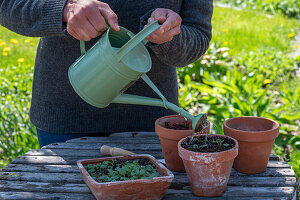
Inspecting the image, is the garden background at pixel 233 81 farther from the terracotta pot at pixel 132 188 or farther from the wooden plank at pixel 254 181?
the terracotta pot at pixel 132 188

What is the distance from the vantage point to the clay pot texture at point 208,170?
3.80 feet

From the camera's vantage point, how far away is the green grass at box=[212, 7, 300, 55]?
4441 millimetres

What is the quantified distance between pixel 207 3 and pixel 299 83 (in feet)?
6.52

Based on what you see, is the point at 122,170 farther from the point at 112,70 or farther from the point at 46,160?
the point at 46,160

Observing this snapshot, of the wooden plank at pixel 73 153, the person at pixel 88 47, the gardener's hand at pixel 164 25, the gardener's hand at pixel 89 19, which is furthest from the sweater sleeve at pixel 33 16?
the wooden plank at pixel 73 153

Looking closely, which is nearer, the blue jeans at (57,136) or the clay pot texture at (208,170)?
the clay pot texture at (208,170)

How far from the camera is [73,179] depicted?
52.5 inches

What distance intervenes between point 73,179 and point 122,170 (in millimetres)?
218

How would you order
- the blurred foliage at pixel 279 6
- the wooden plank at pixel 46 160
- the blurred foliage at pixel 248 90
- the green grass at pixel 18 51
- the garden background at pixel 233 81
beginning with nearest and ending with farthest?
the wooden plank at pixel 46 160 < the garden background at pixel 233 81 < the blurred foliage at pixel 248 90 < the green grass at pixel 18 51 < the blurred foliage at pixel 279 6

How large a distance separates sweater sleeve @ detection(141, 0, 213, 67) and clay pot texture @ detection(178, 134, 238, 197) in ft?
1.40

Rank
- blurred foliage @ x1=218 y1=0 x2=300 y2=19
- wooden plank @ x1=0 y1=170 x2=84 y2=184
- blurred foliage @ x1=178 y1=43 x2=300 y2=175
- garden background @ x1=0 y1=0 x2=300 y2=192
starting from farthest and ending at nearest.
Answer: blurred foliage @ x1=218 y1=0 x2=300 y2=19
blurred foliage @ x1=178 y1=43 x2=300 y2=175
garden background @ x1=0 y1=0 x2=300 y2=192
wooden plank @ x1=0 y1=170 x2=84 y2=184

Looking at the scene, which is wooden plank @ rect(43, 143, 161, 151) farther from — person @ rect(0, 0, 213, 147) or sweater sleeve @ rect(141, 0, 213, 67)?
sweater sleeve @ rect(141, 0, 213, 67)

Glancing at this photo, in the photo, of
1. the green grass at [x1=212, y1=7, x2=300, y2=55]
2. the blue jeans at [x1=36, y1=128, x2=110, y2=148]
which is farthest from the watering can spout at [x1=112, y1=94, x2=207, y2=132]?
the green grass at [x1=212, y1=7, x2=300, y2=55]

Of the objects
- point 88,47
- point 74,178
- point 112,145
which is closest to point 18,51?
point 88,47
